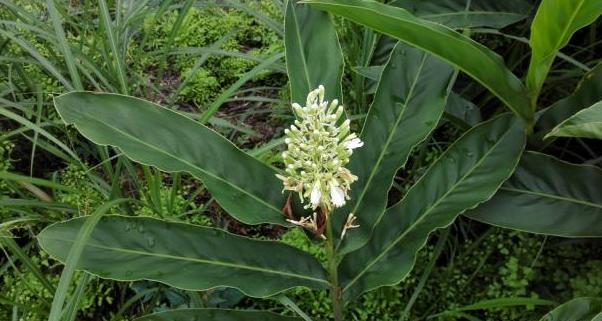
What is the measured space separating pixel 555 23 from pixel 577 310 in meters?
0.58

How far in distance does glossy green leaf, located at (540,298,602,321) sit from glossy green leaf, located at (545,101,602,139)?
356mm

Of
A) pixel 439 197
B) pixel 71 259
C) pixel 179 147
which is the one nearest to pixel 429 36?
pixel 439 197

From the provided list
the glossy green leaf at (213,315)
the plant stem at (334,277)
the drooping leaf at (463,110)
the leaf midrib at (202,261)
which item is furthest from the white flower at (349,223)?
the drooping leaf at (463,110)

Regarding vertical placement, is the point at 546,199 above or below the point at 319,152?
below

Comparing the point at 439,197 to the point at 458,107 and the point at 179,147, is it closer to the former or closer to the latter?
the point at 458,107

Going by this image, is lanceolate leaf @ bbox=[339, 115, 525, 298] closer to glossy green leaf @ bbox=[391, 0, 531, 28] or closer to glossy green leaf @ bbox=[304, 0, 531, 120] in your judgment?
glossy green leaf @ bbox=[304, 0, 531, 120]

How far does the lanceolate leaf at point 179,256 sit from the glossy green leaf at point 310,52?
357 millimetres

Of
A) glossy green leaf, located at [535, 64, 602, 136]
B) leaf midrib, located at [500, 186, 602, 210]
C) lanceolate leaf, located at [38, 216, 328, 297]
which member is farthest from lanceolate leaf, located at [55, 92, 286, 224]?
glossy green leaf, located at [535, 64, 602, 136]

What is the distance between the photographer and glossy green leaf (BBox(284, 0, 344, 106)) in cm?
139

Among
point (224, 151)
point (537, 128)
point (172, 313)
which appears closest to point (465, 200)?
point (537, 128)

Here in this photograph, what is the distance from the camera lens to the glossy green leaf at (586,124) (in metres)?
1.10

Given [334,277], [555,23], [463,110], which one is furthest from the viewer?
[463,110]

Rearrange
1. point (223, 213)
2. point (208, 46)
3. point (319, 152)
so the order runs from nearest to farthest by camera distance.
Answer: point (319, 152), point (223, 213), point (208, 46)

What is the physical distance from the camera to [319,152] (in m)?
1.05
